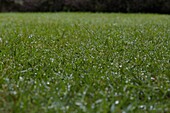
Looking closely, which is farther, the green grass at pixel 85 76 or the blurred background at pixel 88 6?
the blurred background at pixel 88 6

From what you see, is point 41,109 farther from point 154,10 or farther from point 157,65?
point 154,10

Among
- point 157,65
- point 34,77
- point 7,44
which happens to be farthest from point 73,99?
point 7,44

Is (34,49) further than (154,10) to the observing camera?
No

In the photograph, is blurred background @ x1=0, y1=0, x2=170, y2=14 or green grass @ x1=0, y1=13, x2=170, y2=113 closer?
green grass @ x1=0, y1=13, x2=170, y2=113
